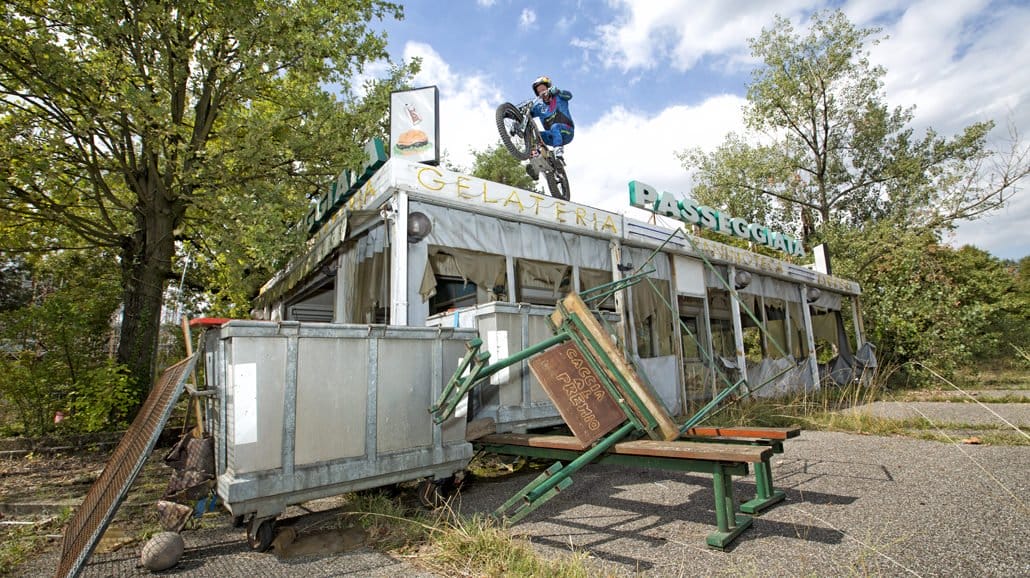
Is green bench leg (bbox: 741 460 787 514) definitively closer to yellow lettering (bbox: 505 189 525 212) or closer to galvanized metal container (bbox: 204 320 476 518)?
galvanized metal container (bbox: 204 320 476 518)

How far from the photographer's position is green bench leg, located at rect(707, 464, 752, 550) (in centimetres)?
287

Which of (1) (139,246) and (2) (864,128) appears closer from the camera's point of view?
(1) (139,246)

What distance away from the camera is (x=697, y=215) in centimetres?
1082

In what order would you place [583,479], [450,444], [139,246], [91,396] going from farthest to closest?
[139,246] < [91,396] < [583,479] < [450,444]

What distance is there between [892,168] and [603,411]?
2673 cm

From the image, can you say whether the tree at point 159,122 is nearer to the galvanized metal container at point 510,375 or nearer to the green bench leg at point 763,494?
the galvanized metal container at point 510,375

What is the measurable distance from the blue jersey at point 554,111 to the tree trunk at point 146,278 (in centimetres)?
720

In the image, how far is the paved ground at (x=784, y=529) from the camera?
8.55 ft

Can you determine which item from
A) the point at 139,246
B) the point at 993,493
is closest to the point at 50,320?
the point at 139,246

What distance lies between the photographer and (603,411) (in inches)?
139

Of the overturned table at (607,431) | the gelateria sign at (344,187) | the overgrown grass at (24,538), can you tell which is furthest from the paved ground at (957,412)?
the overgrown grass at (24,538)

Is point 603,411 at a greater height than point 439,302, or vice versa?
point 439,302

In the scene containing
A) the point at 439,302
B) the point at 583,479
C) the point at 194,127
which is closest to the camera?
the point at 583,479

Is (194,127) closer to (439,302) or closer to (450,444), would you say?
(439,302)
